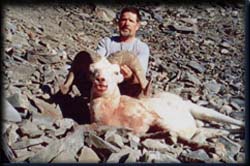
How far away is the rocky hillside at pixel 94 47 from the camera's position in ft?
23.0

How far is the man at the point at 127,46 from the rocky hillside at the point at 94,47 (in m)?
0.08

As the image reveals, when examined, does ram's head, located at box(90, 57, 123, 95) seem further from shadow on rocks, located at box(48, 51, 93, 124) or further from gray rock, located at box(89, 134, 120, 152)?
gray rock, located at box(89, 134, 120, 152)

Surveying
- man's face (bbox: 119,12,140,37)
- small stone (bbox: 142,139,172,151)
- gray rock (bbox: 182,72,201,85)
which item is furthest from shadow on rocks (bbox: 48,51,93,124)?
gray rock (bbox: 182,72,201,85)

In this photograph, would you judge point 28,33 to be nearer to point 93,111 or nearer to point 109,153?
point 93,111

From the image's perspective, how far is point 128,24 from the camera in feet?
24.5

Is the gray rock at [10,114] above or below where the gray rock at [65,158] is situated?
above

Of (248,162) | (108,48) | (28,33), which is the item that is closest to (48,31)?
(28,33)

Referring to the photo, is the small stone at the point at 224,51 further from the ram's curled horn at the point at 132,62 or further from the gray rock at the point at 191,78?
the ram's curled horn at the point at 132,62

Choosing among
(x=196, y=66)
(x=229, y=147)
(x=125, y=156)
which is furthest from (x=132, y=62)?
(x=229, y=147)

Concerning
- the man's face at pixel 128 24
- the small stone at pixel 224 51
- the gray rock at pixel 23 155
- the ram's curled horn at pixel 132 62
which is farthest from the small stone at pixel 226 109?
the gray rock at pixel 23 155

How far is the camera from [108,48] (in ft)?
24.3

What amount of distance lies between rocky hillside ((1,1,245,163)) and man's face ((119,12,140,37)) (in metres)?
0.09

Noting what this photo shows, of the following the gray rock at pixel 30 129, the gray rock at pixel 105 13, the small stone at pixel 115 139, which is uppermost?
the gray rock at pixel 105 13

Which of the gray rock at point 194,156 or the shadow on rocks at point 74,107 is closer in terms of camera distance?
the gray rock at point 194,156
